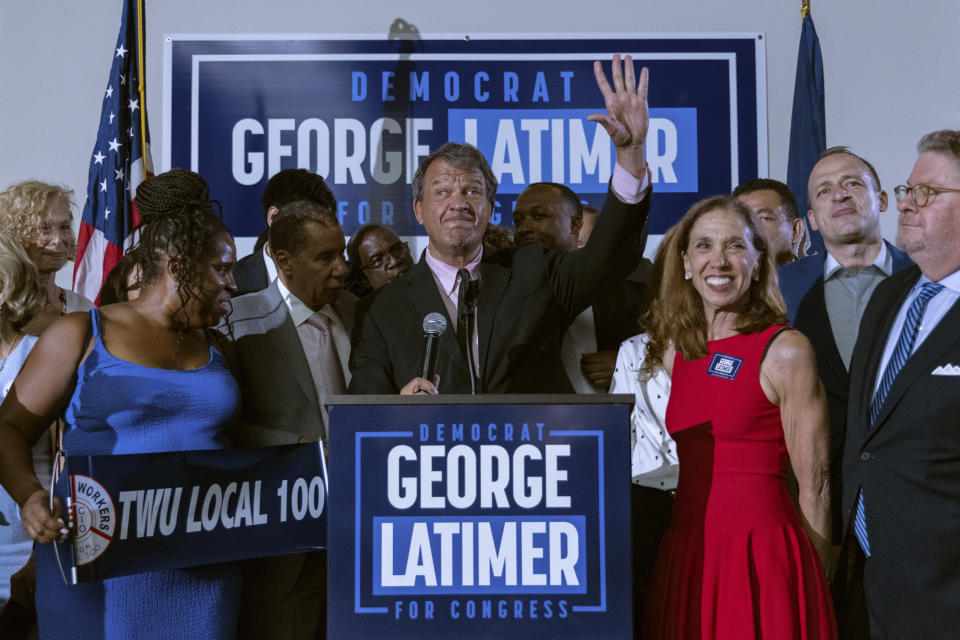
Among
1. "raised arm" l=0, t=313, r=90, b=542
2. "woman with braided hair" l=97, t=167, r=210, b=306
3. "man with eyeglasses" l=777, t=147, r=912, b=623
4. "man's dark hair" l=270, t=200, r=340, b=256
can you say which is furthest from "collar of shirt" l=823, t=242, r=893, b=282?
"raised arm" l=0, t=313, r=90, b=542

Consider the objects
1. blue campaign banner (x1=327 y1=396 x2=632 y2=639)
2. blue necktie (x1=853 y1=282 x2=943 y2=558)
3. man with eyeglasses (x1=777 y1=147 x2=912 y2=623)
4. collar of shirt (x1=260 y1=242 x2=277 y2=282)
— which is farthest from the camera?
collar of shirt (x1=260 y1=242 x2=277 y2=282)

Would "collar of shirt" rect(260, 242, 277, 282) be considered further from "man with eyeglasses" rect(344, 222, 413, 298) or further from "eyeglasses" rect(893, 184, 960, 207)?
"eyeglasses" rect(893, 184, 960, 207)

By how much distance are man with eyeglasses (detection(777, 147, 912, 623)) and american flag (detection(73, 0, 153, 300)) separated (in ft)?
10.1

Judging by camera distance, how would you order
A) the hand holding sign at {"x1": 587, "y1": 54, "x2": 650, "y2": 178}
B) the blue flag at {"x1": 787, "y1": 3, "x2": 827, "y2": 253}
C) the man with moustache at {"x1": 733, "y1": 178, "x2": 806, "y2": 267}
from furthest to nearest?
the blue flag at {"x1": 787, "y1": 3, "x2": 827, "y2": 253} → the man with moustache at {"x1": 733, "y1": 178, "x2": 806, "y2": 267} → the hand holding sign at {"x1": 587, "y1": 54, "x2": 650, "y2": 178}

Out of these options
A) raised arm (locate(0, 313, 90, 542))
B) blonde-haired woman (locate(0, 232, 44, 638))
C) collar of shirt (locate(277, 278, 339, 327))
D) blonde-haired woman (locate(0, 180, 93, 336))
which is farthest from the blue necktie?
blonde-haired woman (locate(0, 180, 93, 336))

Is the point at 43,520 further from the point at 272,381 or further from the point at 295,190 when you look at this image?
the point at 295,190

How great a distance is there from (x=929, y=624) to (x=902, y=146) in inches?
144

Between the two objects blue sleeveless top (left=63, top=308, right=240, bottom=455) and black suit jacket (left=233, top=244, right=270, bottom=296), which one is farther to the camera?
black suit jacket (left=233, top=244, right=270, bottom=296)

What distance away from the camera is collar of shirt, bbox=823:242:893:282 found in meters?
3.15

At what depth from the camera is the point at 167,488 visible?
86.2 inches

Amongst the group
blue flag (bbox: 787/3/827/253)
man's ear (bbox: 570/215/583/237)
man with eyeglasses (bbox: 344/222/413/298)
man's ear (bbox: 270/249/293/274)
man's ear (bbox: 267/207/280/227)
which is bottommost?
man's ear (bbox: 270/249/293/274)

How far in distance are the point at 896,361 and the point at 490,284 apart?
1.18m

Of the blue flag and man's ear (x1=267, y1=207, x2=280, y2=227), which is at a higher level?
the blue flag

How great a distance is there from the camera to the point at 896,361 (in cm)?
226
